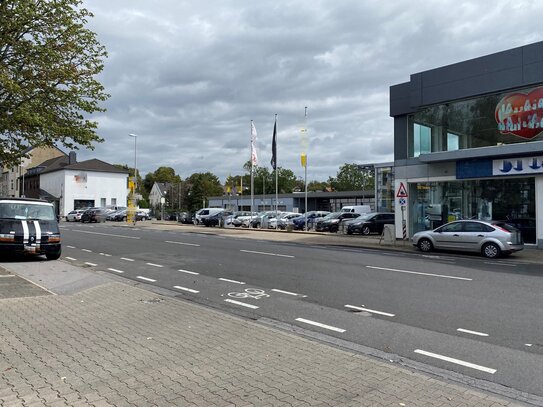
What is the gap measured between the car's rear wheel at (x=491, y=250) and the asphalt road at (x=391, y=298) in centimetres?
52

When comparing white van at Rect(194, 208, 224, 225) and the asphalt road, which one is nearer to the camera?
the asphalt road

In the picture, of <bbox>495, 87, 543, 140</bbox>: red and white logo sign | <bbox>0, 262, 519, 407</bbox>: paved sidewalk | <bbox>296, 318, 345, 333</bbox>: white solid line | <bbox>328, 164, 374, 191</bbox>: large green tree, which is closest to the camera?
<bbox>0, 262, 519, 407</bbox>: paved sidewalk

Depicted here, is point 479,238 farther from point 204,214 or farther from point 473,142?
point 204,214

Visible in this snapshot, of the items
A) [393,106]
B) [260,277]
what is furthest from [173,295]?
[393,106]

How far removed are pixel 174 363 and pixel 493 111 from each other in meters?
21.0

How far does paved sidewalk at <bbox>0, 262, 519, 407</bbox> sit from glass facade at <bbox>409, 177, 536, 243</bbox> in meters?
18.2

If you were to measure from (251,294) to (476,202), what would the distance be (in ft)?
55.7

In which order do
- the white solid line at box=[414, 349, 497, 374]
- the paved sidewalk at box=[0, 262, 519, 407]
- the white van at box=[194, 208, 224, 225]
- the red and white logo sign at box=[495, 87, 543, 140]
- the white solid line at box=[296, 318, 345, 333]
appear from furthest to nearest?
the white van at box=[194, 208, 224, 225], the red and white logo sign at box=[495, 87, 543, 140], the white solid line at box=[296, 318, 345, 333], the white solid line at box=[414, 349, 497, 374], the paved sidewalk at box=[0, 262, 519, 407]

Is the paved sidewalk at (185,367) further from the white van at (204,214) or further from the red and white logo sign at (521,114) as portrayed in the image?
the white van at (204,214)

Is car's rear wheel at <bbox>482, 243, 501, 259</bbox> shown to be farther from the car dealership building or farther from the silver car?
the car dealership building

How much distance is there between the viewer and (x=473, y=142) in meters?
22.3

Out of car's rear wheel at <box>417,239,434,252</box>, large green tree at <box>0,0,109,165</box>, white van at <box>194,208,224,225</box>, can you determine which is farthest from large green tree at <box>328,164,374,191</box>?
large green tree at <box>0,0,109,165</box>

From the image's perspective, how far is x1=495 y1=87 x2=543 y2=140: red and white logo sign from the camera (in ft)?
65.7

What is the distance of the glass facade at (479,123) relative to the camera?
2028 cm
